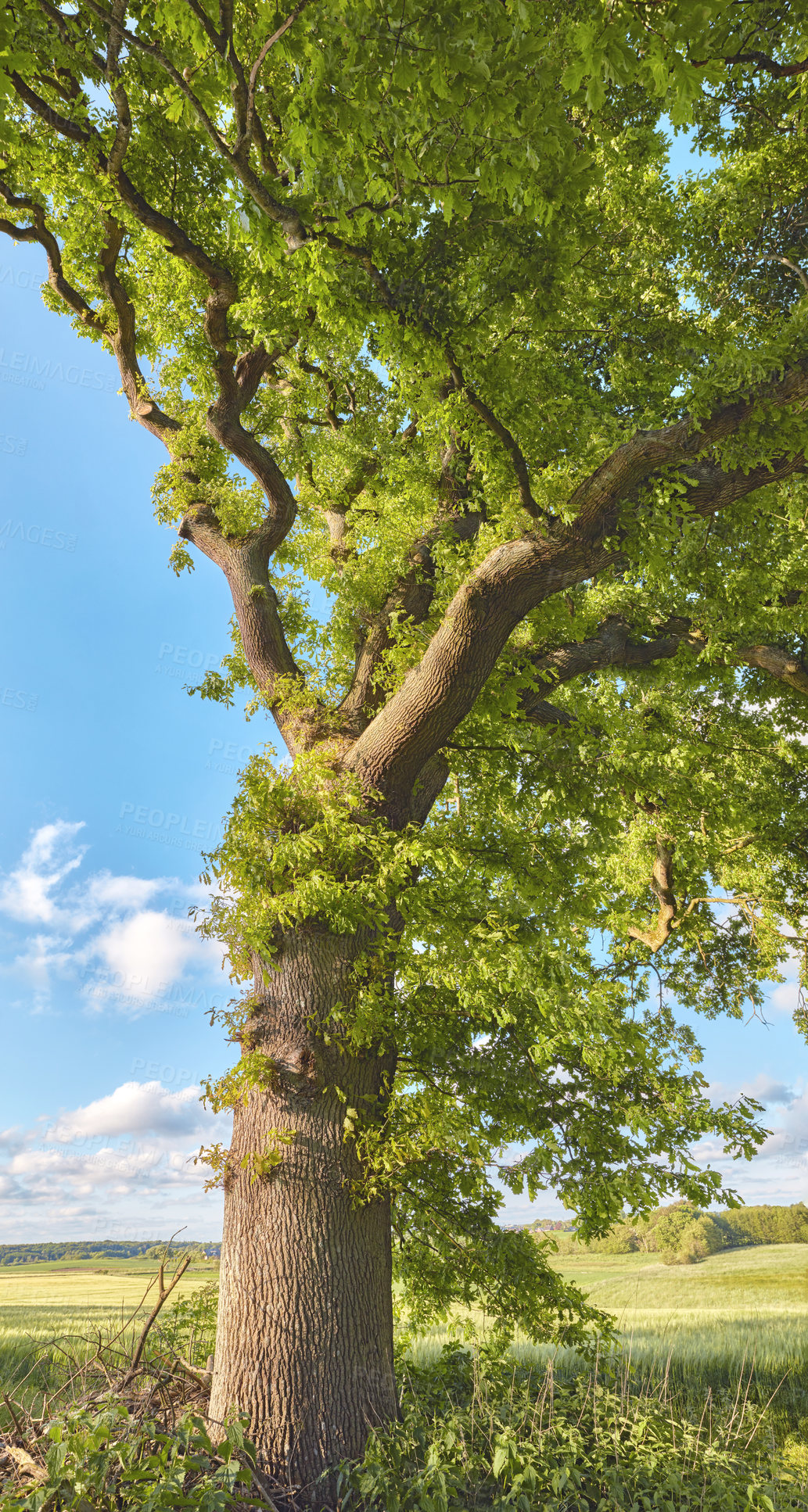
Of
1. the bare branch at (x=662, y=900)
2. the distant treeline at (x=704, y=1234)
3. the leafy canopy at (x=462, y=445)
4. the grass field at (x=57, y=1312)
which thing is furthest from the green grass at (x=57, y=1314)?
the distant treeline at (x=704, y=1234)

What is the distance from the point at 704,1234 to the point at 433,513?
19867 mm

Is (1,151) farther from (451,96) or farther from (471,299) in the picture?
(451,96)

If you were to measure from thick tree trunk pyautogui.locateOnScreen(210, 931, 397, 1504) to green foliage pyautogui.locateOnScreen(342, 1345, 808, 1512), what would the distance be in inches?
11.9

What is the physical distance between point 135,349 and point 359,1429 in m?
10.7

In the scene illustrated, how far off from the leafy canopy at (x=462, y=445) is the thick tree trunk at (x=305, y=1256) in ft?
0.78

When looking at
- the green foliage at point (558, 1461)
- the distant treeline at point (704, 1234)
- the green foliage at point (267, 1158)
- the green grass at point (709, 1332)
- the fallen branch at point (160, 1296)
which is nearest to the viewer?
the green foliage at point (558, 1461)

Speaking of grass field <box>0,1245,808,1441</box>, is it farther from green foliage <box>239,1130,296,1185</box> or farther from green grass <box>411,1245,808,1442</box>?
green foliage <box>239,1130,296,1185</box>

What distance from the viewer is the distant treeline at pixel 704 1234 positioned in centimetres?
1850

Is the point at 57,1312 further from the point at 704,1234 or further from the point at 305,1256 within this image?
the point at 704,1234

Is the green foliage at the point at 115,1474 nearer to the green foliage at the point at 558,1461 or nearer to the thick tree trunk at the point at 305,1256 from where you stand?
the thick tree trunk at the point at 305,1256

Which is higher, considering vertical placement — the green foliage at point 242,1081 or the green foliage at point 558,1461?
the green foliage at point 242,1081

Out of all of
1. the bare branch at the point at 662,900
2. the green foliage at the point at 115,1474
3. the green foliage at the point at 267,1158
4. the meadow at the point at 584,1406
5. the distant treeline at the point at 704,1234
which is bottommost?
the distant treeline at the point at 704,1234

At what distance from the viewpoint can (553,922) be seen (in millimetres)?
6117

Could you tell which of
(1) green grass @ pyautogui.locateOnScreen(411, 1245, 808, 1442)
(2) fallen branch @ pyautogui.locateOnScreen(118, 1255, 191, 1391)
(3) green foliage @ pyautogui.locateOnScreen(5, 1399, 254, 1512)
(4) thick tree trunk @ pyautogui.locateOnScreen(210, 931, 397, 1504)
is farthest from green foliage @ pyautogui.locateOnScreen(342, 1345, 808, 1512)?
(2) fallen branch @ pyautogui.locateOnScreen(118, 1255, 191, 1391)
